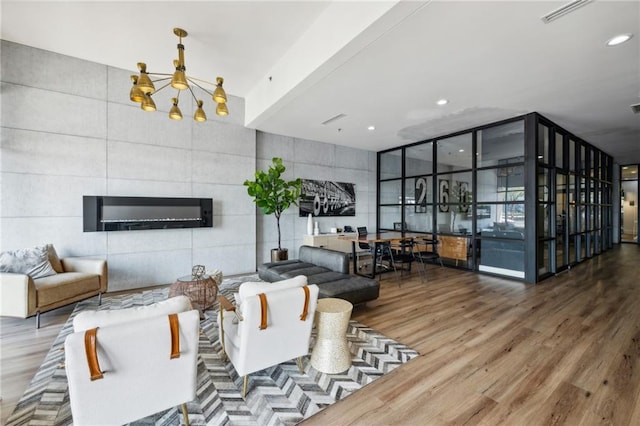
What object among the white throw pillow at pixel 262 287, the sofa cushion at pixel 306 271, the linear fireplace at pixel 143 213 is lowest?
the sofa cushion at pixel 306 271

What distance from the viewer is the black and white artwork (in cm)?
677

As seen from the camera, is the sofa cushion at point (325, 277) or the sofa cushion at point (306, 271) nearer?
the sofa cushion at point (325, 277)

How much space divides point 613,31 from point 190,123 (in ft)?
19.2

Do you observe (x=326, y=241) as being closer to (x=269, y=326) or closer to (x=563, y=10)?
(x=269, y=326)

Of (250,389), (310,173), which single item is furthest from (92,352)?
(310,173)

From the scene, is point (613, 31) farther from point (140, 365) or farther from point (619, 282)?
point (140, 365)

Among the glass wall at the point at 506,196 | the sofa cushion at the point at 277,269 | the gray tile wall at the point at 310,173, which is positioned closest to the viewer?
the sofa cushion at the point at 277,269

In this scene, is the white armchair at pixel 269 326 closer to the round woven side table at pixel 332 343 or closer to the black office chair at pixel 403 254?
the round woven side table at pixel 332 343

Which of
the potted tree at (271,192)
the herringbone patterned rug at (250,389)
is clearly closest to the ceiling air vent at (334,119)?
the potted tree at (271,192)

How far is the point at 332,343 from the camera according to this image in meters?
2.29

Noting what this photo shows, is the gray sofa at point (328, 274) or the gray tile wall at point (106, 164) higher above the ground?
the gray tile wall at point (106, 164)

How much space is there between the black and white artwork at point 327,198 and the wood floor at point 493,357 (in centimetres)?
314

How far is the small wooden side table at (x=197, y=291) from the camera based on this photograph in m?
3.13

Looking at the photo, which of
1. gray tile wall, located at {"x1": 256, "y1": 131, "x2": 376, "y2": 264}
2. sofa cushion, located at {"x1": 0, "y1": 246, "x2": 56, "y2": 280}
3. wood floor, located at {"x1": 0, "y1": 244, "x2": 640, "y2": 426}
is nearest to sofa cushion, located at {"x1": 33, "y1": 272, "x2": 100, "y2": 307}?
sofa cushion, located at {"x1": 0, "y1": 246, "x2": 56, "y2": 280}
